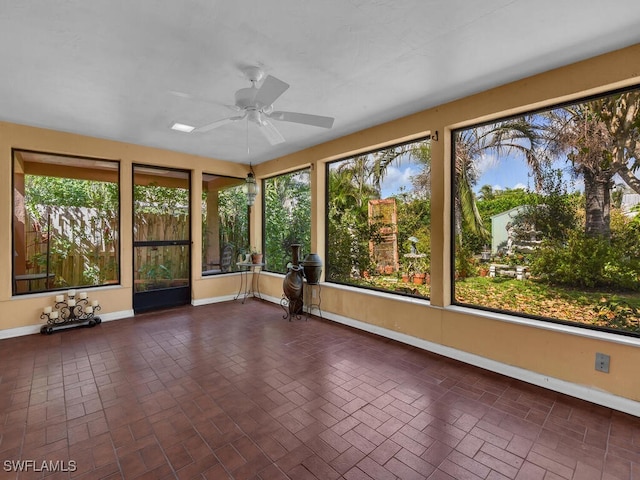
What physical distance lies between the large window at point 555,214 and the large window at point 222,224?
4.27 m

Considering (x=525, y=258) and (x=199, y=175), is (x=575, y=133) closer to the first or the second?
(x=525, y=258)

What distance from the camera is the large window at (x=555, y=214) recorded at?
2.45m

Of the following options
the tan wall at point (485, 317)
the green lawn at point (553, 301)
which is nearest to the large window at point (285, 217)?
the tan wall at point (485, 317)

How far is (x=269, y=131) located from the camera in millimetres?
2994

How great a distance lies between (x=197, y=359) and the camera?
3221mm

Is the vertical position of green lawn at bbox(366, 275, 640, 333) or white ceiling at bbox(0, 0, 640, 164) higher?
white ceiling at bbox(0, 0, 640, 164)

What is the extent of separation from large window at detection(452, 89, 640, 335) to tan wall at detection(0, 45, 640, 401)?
193 millimetres

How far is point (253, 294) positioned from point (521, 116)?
521 cm

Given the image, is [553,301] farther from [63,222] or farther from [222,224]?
[63,222]

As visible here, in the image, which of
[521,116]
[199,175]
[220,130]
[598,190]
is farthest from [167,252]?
[598,190]

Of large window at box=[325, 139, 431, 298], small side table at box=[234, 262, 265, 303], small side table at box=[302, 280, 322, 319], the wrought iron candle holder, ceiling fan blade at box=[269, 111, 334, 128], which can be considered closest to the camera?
ceiling fan blade at box=[269, 111, 334, 128]

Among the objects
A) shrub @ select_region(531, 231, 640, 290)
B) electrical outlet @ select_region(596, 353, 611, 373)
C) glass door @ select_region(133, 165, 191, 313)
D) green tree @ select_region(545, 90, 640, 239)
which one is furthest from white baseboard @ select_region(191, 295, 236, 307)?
green tree @ select_region(545, 90, 640, 239)

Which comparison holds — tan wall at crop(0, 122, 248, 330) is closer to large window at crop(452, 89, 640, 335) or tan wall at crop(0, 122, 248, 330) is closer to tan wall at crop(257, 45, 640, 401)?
tan wall at crop(257, 45, 640, 401)

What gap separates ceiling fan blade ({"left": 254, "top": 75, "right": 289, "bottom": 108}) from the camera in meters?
2.06
